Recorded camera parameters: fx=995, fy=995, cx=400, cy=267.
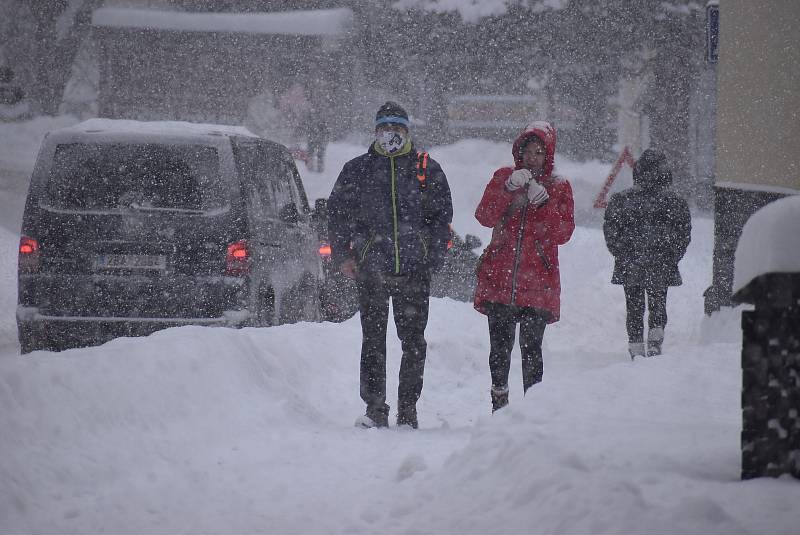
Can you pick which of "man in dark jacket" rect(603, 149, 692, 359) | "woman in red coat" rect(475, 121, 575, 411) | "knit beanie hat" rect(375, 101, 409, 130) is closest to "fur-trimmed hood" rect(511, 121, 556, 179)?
"woman in red coat" rect(475, 121, 575, 411)

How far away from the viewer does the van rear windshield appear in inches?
270

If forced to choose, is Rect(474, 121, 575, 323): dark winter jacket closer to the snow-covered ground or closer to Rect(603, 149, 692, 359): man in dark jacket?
the snow-covered ground

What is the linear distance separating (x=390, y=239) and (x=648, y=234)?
129 inches

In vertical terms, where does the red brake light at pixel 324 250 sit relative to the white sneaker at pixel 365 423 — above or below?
above

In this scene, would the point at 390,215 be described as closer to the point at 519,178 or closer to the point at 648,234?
the point at 519,178

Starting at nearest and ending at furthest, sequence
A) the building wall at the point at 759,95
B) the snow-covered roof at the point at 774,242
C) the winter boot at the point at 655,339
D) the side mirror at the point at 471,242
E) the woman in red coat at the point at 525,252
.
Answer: the snow-covered roof at the point at 774,242
the woman in red coat at the point at 525,252
the winter boot at the point at 655,339
the building wall at the point at 759,95
the side mirror at the point at 471,242

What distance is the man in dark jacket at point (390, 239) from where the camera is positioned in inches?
237

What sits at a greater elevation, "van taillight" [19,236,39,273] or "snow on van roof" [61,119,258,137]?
"snow on van roof" [61,119,258,137]

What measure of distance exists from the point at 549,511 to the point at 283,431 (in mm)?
2781

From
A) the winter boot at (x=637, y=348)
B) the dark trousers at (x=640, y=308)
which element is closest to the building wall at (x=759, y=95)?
the dark trousers at (x=640, y=308)

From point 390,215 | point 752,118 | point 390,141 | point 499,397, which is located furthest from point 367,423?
point 752,118

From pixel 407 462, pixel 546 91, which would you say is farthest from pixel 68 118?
pixel 407 462

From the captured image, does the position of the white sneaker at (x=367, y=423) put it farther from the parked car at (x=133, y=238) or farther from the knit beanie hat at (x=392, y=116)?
the knit beanie hat at (x=392, y=116)

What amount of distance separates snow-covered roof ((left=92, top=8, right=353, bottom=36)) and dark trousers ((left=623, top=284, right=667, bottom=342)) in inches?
874
